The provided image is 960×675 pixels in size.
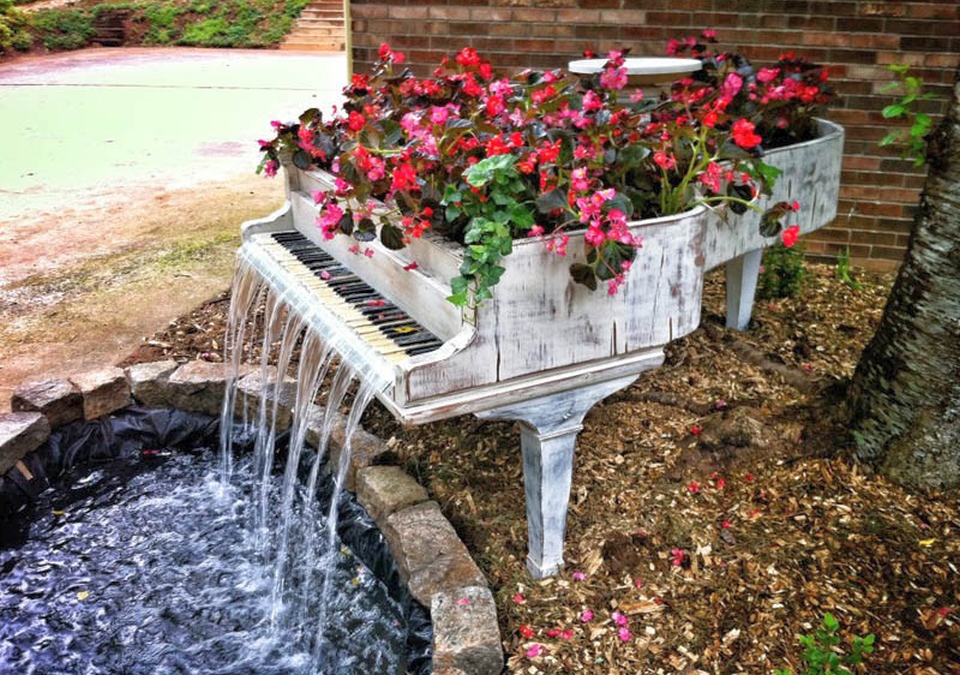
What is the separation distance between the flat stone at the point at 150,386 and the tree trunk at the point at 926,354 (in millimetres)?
2924

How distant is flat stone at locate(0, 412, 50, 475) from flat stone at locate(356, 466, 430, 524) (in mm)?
1483

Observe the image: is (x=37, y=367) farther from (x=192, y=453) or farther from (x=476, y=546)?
(x=476, y=546)

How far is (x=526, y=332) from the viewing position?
2.11m

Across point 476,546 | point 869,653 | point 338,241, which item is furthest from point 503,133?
point 869,653

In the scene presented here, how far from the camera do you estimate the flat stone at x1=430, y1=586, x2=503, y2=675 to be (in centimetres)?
226

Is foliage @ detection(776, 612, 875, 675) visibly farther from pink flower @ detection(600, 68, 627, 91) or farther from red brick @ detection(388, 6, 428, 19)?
red brick @ detection(388, 6, 428, 19)

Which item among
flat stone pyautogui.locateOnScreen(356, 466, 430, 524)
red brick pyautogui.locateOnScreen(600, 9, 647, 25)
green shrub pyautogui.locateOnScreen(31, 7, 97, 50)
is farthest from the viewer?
green shrub pyautogui.locateOnScreen(31, 7, 97, 50)

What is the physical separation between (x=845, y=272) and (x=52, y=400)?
13.7 ft

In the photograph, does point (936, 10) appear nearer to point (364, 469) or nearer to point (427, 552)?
point (364, 469)

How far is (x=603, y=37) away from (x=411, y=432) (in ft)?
9.42

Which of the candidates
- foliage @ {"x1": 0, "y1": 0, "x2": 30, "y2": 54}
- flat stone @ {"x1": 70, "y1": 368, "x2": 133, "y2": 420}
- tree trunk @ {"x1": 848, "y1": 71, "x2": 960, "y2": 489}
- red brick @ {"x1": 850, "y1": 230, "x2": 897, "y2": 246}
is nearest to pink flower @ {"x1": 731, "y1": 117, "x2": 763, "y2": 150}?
tree trunk @ {"x1": 848, "y1": 71, "x2": 960, "y2": 489}

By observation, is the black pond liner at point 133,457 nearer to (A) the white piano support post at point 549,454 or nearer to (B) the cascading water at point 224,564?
(B) the cascading water at point 224,564

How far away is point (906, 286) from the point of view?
9.05ft

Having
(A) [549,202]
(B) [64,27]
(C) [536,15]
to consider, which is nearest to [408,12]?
(C) [536,15]
